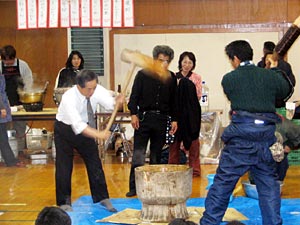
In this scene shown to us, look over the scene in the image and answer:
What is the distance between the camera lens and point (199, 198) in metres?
6.07

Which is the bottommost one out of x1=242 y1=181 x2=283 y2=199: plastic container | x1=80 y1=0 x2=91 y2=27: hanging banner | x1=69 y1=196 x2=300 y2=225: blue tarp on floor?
x1=69 y1=196 x2=300 y2=225: blue tarp on floor

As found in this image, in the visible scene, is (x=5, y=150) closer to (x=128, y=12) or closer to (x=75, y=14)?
(x=75, y=14)

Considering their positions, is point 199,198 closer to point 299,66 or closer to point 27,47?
point 299,66

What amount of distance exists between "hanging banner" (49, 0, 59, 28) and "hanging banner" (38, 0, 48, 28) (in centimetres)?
6

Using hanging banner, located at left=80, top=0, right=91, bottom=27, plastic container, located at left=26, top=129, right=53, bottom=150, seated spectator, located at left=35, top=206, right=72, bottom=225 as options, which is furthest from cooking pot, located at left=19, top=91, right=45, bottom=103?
seated spectator, located at left=35, top=206, right=72, bottom=225

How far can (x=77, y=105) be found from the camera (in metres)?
5.28

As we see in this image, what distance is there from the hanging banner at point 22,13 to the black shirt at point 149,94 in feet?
10.4

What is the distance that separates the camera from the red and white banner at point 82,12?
332 inches

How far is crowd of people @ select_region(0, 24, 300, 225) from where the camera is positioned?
4477 mm

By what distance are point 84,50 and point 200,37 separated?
185 cm

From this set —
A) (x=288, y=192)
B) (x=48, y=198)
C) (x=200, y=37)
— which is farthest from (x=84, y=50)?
(x=288, y=192)

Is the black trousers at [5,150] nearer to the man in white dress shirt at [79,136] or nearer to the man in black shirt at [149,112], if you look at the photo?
the man in black shirt at [149,112]

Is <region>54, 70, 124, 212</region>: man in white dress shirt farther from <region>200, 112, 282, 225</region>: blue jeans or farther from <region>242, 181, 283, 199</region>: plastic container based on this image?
<region>242, 181, 283, 199</region>: plastic container

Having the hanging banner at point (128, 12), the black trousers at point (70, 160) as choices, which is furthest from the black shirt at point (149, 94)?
the hanging banner at point (128, 12)
